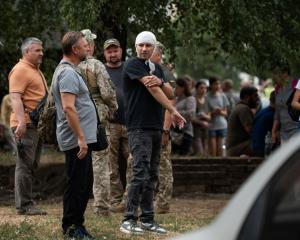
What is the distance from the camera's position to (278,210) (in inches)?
133

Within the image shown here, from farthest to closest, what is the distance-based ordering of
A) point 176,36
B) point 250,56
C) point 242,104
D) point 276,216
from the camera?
point 242,104 < point 176,36 < point 250,56 < point 276,216

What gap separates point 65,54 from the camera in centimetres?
845

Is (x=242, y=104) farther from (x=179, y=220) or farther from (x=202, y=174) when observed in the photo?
(x=179, y=220)

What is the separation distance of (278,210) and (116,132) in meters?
7.45

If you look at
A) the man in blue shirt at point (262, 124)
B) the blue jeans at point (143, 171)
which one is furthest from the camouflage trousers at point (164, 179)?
the man in blue shirt at point (262, 124)

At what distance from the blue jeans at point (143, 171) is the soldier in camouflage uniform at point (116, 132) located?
1412mm


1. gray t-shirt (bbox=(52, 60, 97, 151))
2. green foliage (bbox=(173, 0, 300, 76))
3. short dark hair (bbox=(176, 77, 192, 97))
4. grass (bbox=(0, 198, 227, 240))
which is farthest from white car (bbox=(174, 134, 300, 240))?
short dark hair (bbox=(176, 77, 192, 97))

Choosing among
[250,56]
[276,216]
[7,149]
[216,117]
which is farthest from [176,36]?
[276,216]

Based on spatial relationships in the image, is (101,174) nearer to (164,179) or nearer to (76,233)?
(164,179)

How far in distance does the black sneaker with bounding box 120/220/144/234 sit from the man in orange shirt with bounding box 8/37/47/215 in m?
1.85

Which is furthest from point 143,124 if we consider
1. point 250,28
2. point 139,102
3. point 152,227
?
point 250,28

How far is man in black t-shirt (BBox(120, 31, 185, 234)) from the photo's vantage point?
8867mm

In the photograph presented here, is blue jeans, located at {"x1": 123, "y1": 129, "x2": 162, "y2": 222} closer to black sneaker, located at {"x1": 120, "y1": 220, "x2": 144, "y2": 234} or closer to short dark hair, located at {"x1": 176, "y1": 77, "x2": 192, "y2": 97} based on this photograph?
black sneaker, located at {"x1": 120, "y1": 220, "x2": 144, "y2": 234}

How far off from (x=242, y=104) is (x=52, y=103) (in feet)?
25.2
